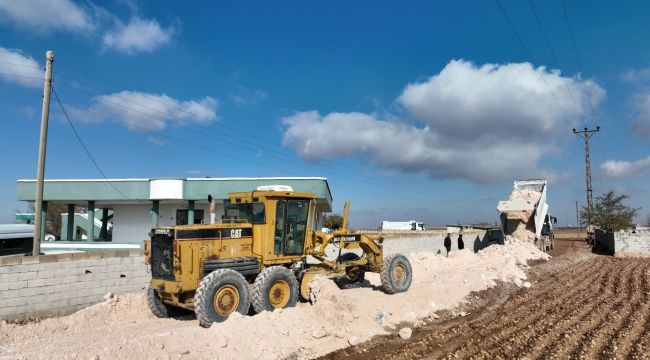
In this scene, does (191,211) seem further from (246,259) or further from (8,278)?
(246,259)

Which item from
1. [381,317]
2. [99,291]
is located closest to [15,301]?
[99,291]

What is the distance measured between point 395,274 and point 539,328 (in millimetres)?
3743

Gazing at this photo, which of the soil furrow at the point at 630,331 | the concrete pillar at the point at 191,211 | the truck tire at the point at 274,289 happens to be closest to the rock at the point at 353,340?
the truck tire at the point at 274,289

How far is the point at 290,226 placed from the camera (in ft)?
32.1

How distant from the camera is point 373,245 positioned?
11.4 meters

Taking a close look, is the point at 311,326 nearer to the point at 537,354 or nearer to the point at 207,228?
the point at 207,228

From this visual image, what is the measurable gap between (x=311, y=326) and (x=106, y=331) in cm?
376

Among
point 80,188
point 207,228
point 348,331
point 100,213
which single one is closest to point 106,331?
point 207,228

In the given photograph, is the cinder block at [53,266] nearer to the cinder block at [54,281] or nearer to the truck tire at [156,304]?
the cinder block at [54,281]

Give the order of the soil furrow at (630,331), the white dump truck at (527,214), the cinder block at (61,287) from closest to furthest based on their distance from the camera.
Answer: the soil furrow at (630,331) < the cinder block at (61,287) < the white dump truck at (527,214)

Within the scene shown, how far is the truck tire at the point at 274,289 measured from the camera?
8.55 m

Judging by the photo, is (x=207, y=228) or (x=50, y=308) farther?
(x=50, y=308)

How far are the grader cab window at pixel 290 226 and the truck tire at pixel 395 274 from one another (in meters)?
2.28

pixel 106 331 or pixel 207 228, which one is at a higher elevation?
pixel 207 228
